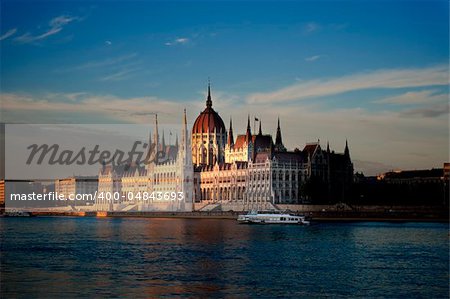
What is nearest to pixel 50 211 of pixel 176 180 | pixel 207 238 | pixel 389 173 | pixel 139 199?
pixel 139 199

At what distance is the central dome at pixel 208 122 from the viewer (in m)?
158

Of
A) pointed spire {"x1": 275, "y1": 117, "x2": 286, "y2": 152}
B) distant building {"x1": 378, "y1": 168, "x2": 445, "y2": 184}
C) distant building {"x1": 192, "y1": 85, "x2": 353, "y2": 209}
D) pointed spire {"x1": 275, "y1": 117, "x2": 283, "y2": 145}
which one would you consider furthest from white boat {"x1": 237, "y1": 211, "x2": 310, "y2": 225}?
distant building {"x1": 378, "y1": 168, "x2": 445, "y2": 184}

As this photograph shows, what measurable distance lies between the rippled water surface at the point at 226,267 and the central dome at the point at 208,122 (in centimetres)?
9386

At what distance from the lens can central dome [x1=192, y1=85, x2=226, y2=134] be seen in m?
158

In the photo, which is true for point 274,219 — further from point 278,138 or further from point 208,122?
point 208,122

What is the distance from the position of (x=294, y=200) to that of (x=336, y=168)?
1072 centimetres

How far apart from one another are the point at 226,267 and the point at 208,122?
Answer: 11774 centimetres

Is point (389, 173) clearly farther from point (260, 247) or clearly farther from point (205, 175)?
point (260, 247)

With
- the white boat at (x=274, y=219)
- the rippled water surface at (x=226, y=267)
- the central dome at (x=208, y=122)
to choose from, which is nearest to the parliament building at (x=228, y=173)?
the central dome at (x=208, y=122)

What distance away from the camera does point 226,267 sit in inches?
1670

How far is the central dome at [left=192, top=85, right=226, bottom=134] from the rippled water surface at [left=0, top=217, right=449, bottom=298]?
9386 centimetres

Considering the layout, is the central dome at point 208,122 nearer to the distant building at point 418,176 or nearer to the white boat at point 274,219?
the distant building at point 418,176

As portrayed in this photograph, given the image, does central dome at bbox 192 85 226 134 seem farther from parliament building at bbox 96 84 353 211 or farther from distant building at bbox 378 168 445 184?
distant building at bbox 378 168 445 184

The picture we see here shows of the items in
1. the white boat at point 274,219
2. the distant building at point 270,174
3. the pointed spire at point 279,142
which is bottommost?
the white boat at point 274,219
